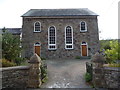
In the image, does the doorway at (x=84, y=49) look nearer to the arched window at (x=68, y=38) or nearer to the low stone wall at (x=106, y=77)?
the arched window at (x=68, y=38)

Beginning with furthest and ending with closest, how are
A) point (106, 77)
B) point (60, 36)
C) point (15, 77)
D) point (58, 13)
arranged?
1. point (58, 13)
2. point (60, 36)
3. point (15, 77)
4. point (106, 77)

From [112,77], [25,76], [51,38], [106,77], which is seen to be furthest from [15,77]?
[51,38]

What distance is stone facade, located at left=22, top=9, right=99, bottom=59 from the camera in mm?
16516

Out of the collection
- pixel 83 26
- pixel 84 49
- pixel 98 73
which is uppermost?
pixel 83 26

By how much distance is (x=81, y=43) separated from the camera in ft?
54.3

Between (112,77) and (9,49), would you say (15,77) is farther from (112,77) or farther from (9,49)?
(112,77)

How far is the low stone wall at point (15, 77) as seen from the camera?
19.7ft

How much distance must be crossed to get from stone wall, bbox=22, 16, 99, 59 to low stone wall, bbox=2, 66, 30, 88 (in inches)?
400

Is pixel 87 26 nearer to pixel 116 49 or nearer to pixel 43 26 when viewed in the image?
pixel 43 26

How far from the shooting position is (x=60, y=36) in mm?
16688

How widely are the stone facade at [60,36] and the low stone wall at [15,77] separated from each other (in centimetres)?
1016

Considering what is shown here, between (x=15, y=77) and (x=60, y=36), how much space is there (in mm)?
11340

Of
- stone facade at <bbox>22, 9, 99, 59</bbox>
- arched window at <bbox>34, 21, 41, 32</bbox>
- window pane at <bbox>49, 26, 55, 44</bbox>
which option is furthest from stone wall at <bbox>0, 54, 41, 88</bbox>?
arched window at <bbox>34, 21, 41, 32</bbox>

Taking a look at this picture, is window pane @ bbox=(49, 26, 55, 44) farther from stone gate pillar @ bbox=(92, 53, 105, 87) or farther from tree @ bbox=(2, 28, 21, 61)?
stone gate pillar @ bbox=(92, 53, 105, 87)
